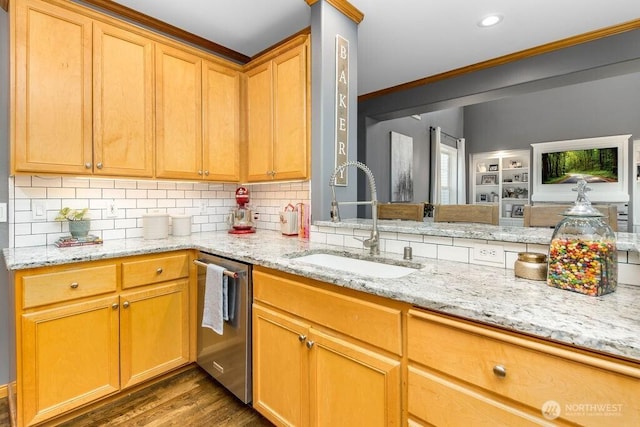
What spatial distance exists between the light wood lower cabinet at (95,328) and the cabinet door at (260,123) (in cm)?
88

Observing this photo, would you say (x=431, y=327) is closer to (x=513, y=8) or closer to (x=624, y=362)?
(x=624, y=362)

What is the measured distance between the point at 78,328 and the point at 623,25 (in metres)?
Result: 4.30

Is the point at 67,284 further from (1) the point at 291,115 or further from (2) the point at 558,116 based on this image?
(2) the point at 558,116

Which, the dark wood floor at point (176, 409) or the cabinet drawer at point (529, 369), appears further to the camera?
the dark wood floor at point (176, 409)

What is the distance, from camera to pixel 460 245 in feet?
4.85

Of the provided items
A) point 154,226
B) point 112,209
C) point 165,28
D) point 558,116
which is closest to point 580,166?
point 558,116

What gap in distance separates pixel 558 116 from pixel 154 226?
715 cm

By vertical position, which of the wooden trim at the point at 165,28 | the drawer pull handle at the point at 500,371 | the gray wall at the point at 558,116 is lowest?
the drawer pull handle at the point at 500,371

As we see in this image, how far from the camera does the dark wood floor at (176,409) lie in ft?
5.49

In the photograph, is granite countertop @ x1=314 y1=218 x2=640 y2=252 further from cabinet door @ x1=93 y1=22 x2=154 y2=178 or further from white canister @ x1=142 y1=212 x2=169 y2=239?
cabinet door @ x1=93 y1=22 x2=154 y2=178

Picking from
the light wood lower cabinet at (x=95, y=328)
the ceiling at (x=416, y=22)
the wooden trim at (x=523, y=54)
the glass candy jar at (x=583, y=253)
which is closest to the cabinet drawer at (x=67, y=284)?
the light wood lower cabinet at (x=95, y=328)

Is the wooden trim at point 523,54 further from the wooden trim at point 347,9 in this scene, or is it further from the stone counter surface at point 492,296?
the stone counter surface at point 492,296

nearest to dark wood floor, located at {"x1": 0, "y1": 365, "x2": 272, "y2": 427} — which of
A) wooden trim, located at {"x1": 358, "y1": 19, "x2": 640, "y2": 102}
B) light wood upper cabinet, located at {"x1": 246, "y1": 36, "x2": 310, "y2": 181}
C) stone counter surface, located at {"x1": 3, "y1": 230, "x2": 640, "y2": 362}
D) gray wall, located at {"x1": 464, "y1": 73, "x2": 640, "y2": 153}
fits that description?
stone counter surface, located at {"x1": 3, "y1": 230, "x2": 640, "y2": 362}

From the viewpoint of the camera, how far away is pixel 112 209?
7.43 ft
